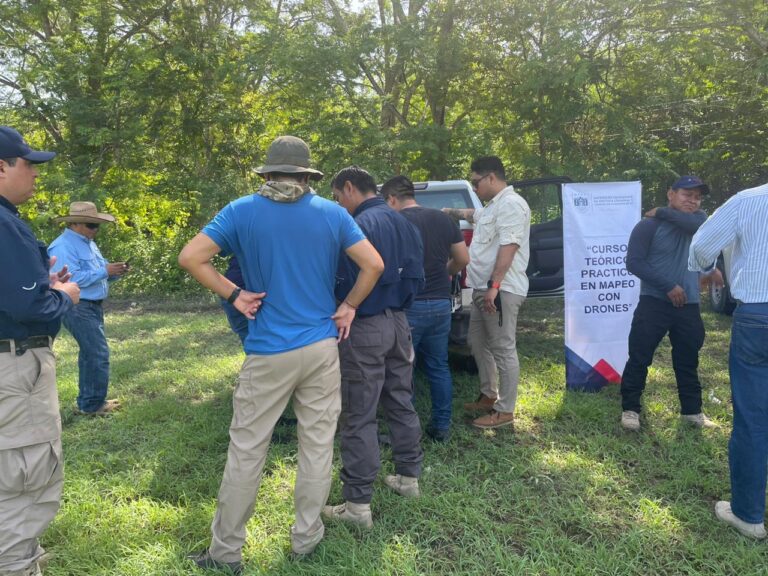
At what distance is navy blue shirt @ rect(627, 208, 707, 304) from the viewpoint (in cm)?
376

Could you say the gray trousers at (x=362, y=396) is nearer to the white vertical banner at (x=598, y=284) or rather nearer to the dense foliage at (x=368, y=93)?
the white vertical banner at (x=598, y=284)

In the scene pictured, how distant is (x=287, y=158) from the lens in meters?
2.47

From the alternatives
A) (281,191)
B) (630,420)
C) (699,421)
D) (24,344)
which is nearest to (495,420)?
(630,420)

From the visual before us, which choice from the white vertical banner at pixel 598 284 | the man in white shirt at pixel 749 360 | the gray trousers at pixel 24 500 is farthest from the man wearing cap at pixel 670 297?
the gray trousers at pixel 24 500

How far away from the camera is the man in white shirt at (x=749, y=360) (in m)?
2.60

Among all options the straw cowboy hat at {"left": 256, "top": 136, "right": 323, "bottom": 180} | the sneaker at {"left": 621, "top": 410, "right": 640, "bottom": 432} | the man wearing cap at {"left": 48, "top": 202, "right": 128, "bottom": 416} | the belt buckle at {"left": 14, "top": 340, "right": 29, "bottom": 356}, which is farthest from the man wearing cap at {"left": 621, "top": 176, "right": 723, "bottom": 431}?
the man wearing cap at {"left": 48, "top": 202, "right": 128, "bottom": 416}

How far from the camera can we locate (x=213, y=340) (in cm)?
716

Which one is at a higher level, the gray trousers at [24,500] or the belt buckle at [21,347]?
the belt buckle at [21,347]

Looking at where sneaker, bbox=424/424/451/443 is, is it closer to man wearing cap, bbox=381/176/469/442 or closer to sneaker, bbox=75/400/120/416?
man wearing cap, bbox=381/176/469/442

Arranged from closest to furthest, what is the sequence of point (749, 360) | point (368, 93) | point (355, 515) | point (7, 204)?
1. point (7, 204)
2. point (749, 360)
3. point (355, 515)
4. point (368, 93)

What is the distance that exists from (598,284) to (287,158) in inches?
127

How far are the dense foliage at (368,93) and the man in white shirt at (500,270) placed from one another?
16.3ft

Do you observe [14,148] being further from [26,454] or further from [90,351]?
[90,351]

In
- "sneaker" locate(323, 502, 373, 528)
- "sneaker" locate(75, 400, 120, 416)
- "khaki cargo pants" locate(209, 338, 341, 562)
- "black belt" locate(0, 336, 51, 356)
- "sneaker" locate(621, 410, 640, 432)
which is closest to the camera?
"black belt" locate(0, 336, 51, 356)
